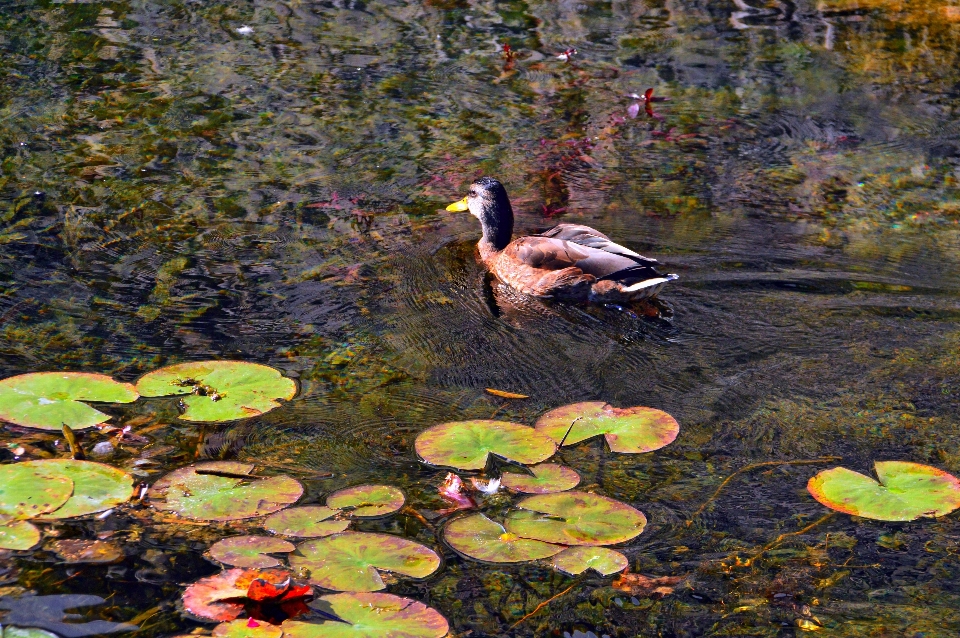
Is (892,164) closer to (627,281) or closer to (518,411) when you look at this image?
(627,281)

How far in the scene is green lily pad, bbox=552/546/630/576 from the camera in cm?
328

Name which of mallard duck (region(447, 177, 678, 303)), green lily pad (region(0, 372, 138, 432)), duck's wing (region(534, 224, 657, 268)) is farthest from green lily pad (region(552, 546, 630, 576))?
duck's wing (region(534, 224, 657, 268))

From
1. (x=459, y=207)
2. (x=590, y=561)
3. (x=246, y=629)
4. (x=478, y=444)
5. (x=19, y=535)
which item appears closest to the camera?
(x=246, y=629)

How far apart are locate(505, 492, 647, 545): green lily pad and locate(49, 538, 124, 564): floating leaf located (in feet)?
4.36

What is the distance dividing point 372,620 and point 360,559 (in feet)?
1.03

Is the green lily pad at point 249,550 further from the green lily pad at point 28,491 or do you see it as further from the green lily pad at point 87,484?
→ the green lily pad at point 28,491

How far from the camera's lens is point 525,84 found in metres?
8.05

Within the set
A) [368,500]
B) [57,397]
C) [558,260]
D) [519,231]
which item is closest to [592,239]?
[558,260]

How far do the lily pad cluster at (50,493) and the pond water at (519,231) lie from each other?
83mm

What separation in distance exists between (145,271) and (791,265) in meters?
3.61

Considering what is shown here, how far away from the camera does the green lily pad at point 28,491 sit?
3.29 metres

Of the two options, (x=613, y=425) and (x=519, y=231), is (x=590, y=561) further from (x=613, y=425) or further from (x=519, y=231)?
(x=519, y=231)

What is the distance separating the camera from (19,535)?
318 centimetres

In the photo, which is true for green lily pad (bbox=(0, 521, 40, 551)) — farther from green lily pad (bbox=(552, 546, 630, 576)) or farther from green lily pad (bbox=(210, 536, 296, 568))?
green lily pad (bbox=(552, 546, 630, 576))
